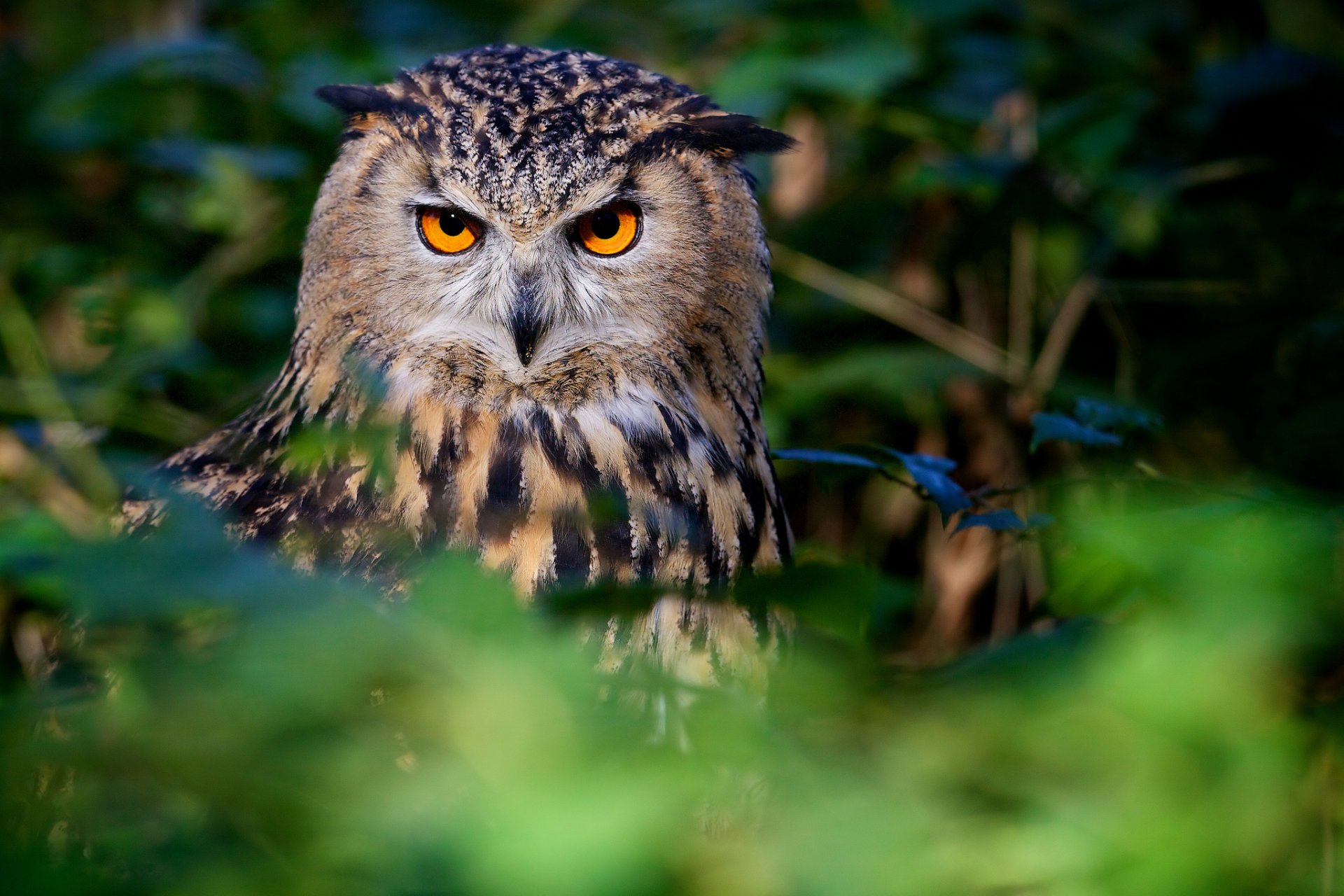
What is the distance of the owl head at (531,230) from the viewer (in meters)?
1.43

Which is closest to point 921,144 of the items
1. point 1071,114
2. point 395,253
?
point 1071,114

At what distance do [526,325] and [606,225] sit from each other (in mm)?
187

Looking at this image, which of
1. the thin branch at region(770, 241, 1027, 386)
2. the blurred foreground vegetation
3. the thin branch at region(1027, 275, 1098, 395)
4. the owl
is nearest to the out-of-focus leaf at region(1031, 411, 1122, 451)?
the blurred foreground vegetation

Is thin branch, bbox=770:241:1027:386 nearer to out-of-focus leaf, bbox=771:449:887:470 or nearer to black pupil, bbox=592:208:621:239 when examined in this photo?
black pupil, bbox=592:208:621:239

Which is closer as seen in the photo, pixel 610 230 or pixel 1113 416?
pixel 1113 416

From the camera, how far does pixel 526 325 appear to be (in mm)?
1444

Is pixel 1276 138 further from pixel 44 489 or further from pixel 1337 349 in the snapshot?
pixel 44 489

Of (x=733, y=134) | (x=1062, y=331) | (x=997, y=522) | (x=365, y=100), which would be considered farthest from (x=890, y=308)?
(x=997, y=522)

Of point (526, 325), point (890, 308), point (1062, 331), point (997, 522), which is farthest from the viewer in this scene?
point (890, 308)

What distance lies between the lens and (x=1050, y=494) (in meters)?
2.11

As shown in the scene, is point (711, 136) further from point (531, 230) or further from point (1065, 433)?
point (1065, 433)

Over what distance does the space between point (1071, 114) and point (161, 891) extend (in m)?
2.03

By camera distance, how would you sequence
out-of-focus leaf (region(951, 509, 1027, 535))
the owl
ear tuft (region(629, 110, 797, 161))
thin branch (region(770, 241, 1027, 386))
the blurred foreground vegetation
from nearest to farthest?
the blurred foreground vegetation, out-of-focus leaf (region(951, 509, 1027, 535)), the owl, ear tuft (region(629, 110, 797, 161)), thin branch (region(770, 241, 1027, 386))

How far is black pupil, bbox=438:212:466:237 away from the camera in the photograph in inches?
58.9
